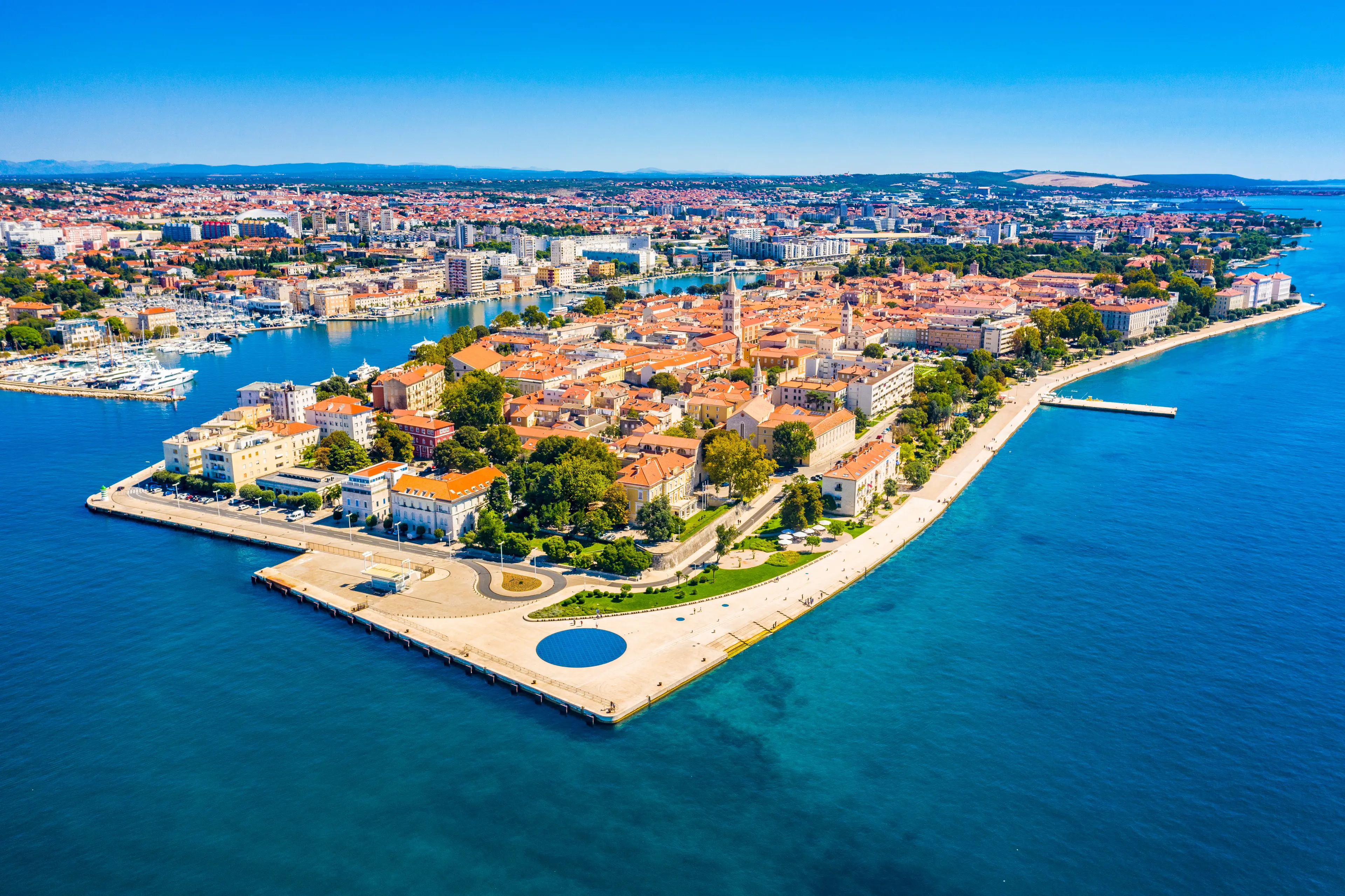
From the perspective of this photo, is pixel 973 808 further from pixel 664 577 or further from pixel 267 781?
pixel 267 781

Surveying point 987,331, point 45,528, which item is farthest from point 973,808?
point 987,331

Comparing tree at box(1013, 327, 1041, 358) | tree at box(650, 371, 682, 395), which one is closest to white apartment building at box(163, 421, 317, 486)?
tree at box(650, 371, 682, 395)

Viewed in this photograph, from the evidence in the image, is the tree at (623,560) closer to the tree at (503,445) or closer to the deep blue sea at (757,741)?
the deep blue sea at (757,741)

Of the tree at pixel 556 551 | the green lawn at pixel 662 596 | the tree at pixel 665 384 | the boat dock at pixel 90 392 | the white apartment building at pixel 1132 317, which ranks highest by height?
the white apartment building at pixel 1132 317

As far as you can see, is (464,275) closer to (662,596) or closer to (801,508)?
(801,508)

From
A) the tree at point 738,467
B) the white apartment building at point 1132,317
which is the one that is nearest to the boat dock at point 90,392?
the tree at point 738,467

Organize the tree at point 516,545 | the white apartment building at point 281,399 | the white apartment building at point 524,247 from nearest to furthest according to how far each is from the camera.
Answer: the tree at point 516,545 < the white apartment building at point 281,399 < the white apartment building at point 524,247
